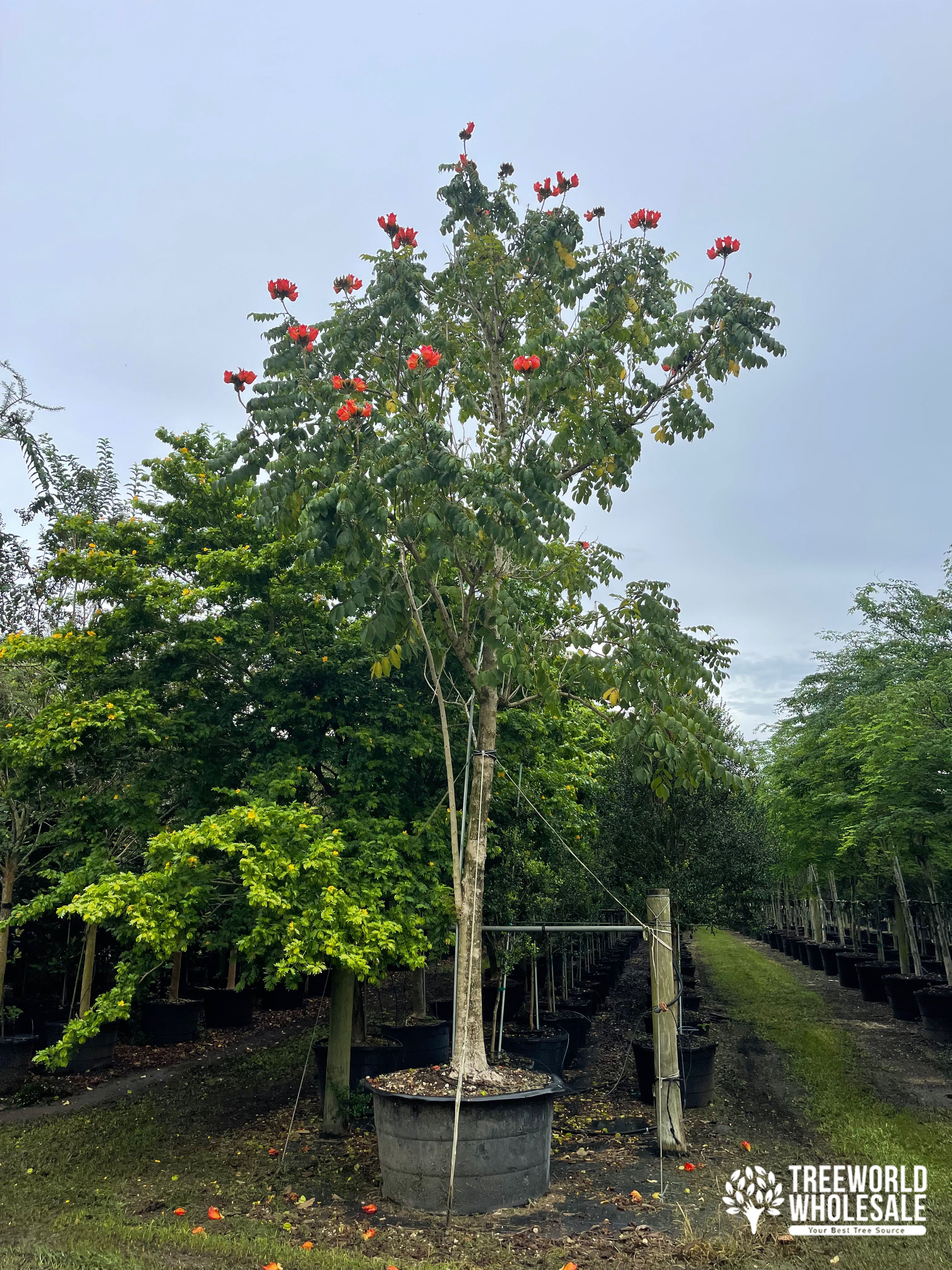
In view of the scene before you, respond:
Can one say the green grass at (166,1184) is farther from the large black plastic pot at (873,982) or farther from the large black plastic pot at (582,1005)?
the large black plastic pot at (873,982)

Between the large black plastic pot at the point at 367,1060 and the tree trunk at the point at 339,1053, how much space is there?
0.92 feet

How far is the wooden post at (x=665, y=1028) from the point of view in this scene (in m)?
7.96

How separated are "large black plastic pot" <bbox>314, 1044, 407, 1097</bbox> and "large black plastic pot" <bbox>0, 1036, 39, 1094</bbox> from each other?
176 inches

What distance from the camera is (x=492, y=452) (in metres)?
8.68

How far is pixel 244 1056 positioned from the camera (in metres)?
14.2

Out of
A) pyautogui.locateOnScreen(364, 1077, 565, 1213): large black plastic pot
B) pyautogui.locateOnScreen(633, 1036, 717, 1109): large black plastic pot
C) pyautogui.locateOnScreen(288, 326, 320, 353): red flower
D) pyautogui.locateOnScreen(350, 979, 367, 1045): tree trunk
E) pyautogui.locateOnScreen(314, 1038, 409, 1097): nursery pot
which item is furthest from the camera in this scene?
pyautogui.locateOnScreen(350, 979, 367, 1045): tree trunk

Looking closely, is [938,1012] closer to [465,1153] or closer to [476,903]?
[476,903]

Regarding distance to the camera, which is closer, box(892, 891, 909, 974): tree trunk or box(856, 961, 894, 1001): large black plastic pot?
box(892, 891, 909, 974): tree trunk

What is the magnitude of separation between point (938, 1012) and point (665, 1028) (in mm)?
8076

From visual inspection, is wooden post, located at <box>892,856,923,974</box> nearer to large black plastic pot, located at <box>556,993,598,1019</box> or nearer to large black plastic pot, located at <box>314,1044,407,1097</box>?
large black plastic pot, located at <box>556,993,598,1019</box>

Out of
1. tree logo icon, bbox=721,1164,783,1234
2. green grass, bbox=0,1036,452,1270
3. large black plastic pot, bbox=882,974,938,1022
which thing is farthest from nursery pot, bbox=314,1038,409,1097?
large black plastic pot, bbox=882,974,938,1022

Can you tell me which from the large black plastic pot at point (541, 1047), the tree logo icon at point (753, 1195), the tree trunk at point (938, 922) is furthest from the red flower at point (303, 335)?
the tree trunk at point (938, 922)

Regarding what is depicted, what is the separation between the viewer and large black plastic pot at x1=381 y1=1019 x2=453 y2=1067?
12.2 m
